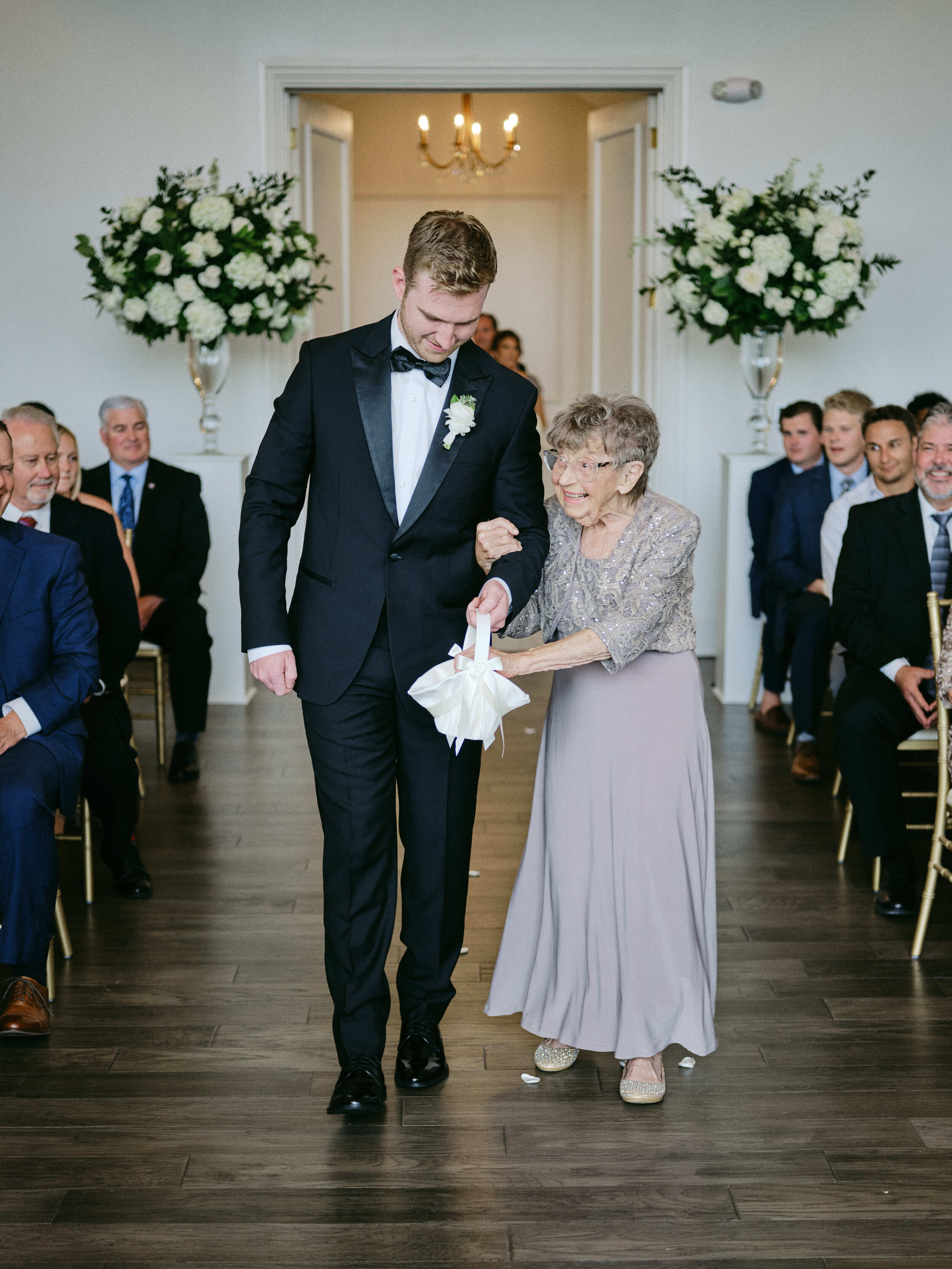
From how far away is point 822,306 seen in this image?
21.0 feet

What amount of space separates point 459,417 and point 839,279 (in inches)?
168

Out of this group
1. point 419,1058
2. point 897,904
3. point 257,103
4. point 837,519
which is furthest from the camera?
point 257,103

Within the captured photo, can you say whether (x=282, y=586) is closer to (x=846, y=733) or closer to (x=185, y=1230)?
(x=185, y=1230)

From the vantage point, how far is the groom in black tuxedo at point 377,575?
2658mm

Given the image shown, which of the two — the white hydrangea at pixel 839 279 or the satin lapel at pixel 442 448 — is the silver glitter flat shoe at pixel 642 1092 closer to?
the satin lapel at pixel 442 448

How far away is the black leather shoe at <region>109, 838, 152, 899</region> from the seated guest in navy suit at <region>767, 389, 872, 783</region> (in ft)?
9.02

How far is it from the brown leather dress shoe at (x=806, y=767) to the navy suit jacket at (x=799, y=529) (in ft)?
2.74

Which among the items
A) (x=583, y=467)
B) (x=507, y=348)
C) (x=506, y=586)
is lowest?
(x=506, y=586)

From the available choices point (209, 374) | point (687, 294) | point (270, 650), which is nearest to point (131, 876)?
point (270, 650)

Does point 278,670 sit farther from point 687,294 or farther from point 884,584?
point 687,294

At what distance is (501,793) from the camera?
5219 millimetres

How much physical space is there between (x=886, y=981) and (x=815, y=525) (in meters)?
2.89

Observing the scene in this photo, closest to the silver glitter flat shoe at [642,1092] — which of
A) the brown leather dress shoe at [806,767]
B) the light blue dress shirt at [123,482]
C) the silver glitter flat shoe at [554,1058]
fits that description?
the silver glitter flat shoe at [554,1058]

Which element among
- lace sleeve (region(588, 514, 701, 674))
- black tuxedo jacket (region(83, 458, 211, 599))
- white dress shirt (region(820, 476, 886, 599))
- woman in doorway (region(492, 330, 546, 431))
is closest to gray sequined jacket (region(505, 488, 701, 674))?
lace sleeve (region(588, 514, 701, 674))
